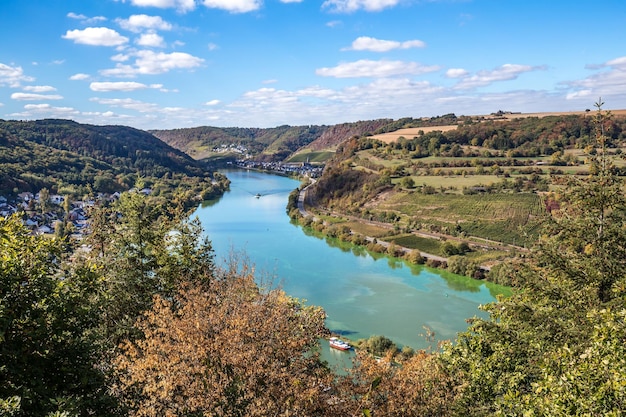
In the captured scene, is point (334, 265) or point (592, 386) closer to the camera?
point (592, 386)

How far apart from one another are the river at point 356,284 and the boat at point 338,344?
165 centimetres

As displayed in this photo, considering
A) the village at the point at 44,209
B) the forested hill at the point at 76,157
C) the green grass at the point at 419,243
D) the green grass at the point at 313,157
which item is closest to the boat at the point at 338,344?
the green grass at the point at 419,243

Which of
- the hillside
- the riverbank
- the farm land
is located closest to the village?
the hillside

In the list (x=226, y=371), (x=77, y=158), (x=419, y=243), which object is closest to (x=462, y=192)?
(x=419, y=243)

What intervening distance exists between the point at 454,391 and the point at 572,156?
73.1 meters

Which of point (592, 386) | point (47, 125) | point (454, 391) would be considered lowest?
point (454, 391)

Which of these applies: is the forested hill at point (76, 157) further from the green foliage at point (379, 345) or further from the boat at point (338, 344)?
the green foliage at point (379, 345)

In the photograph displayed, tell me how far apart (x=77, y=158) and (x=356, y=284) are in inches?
3325

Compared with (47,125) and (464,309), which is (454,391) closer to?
(464,309)

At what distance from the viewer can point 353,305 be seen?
34906mm

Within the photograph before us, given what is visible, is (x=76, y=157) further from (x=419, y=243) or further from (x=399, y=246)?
(x=419, y=243)

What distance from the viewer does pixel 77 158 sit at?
100 metres

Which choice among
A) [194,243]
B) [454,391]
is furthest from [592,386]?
[194,243]

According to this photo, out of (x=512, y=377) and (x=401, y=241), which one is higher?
(x=512, y=377)
